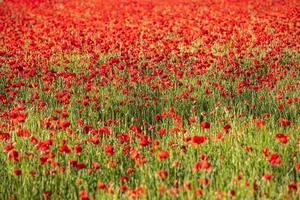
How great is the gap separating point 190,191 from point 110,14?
14.7 meters

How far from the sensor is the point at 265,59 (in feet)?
27.9

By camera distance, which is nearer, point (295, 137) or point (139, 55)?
point (295, 137)

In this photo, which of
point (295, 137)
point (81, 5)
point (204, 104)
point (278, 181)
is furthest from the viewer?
point (81, 5)

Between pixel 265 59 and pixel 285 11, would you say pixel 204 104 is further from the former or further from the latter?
pixel 285 11

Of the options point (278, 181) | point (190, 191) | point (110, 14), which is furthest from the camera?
point (110, 14)

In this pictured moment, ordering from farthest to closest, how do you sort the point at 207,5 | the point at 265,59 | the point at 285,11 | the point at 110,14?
the point at 207,5 → the point at 110,14 → the point at 285,11 → the point at 265,59

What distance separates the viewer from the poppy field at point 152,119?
4086 millimetres

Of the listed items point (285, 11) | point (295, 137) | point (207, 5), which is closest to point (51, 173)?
point (295, 137)

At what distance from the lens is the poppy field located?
409cm

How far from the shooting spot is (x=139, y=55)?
1001cm

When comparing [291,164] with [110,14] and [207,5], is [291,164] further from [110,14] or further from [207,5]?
[207,5]

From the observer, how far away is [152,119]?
614 centimetres

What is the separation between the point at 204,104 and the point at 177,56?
9.68 ft

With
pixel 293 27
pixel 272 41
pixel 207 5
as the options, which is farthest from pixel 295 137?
pixel 207 5
